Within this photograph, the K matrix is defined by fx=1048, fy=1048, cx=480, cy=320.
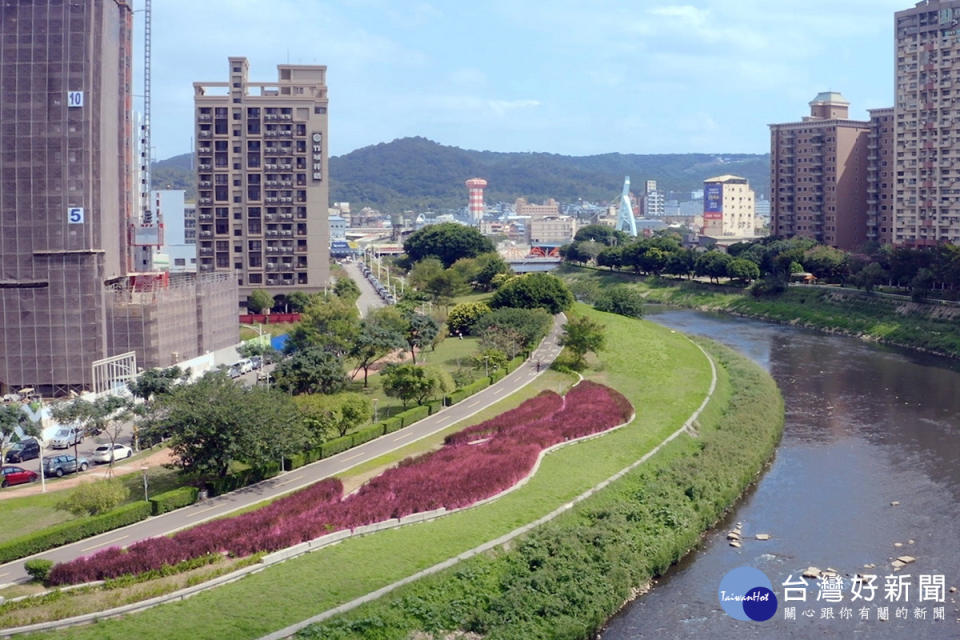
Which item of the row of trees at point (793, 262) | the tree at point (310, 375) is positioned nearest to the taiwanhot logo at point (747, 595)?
the tree at point (310, 375)

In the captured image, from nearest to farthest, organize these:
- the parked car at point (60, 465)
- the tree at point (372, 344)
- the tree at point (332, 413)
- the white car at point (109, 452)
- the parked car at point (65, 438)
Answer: the parked car at point (60, 465)
the tree at point (332, 413)
the white car at point (109, 452)
the parked car at point (65, 438)
the tree at point (372, 344)

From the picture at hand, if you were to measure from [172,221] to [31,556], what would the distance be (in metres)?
119

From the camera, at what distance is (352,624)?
86.8ft

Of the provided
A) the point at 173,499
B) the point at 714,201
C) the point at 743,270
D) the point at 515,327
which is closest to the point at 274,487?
the point at 173,499

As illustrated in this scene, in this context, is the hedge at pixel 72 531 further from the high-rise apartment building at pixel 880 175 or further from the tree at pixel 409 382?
the high-rise apartment building at pixel 880 175

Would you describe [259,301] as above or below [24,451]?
above

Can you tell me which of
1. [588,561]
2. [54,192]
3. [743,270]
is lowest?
[588,561]

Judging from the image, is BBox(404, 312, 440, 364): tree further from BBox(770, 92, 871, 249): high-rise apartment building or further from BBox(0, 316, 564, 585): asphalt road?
BBox(770, 92, 871, 249): high-rise apartment building

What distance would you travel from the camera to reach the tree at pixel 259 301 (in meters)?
86.9

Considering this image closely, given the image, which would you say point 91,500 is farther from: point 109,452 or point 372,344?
point 372,344

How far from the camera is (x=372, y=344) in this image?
5625 cm

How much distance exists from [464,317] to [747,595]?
4354cm

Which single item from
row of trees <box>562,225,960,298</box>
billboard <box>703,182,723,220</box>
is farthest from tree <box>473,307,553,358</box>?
billboard <box>703,182,723,220</box>

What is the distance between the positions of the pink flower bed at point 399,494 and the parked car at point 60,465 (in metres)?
10.7
